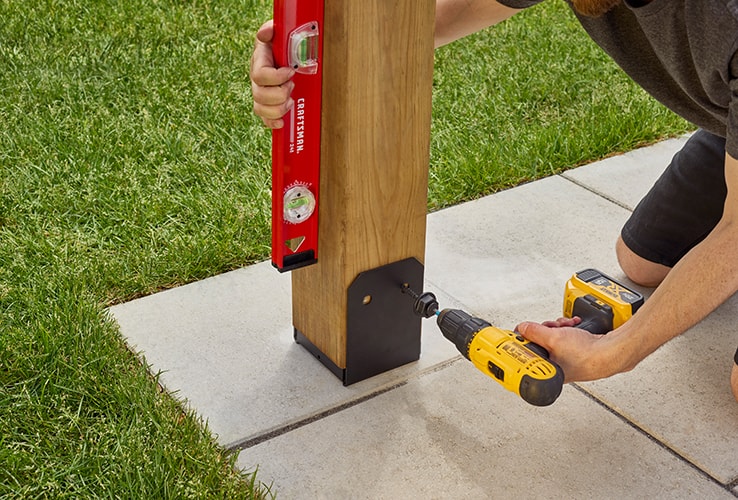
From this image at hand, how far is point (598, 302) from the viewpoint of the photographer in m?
2.42

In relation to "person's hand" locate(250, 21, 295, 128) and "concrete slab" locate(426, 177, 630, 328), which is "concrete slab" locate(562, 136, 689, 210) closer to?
"concrete slab" locate(426, 177, 630, 328)

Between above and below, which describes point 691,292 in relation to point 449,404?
above

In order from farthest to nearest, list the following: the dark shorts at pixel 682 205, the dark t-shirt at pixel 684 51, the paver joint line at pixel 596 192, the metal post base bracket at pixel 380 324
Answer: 1. the paver joint line at pixel 596 192
2. the dark shorts at pixel 682 205
3. the metal post base bracket at pixel 380 324
4. the dark t-shirt at pixel 684 51

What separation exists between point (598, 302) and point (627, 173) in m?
1.19

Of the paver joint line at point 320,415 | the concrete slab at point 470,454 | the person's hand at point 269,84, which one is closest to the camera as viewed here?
the person's hand at point 269,84

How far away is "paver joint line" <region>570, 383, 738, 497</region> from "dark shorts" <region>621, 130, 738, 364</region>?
609 mm

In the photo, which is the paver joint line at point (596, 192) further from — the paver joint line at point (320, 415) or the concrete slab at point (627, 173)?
the paver joint line at point (320, 415)

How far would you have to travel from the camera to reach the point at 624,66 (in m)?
2.19

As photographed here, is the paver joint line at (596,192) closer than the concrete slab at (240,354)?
No

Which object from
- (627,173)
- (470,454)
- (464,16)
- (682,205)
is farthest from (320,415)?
(627,173)

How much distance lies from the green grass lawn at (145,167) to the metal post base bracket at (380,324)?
1.38 ft

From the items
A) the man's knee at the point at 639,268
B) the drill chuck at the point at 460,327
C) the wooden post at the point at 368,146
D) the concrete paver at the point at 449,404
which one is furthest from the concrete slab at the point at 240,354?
the man's knee at the point at 639,268

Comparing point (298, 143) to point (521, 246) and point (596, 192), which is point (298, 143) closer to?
point (521, 246)

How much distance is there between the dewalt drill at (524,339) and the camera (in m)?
2.01
